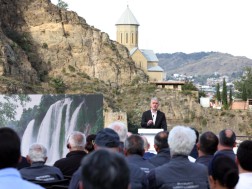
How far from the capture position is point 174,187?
539 centimetres

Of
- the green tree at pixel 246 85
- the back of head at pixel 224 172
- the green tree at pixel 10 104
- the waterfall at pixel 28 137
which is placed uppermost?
the green tree at pixel 246 85

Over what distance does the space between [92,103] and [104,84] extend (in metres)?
42.3

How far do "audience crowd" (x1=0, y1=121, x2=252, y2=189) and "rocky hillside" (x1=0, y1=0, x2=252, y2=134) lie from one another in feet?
126

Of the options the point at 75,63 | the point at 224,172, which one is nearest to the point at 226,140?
the point at 224,172

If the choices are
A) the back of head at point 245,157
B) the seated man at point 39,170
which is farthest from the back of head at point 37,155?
the back of head at point 245,157

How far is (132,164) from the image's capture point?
552 centimetres

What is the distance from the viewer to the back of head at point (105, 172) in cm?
308

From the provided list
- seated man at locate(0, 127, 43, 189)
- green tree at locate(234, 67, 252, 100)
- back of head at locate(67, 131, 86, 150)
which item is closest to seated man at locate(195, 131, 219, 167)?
back of head at locate(67, 131, 86, 150)

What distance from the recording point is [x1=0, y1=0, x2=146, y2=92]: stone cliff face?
53.6 m

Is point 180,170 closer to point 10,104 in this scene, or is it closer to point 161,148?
point 161,148

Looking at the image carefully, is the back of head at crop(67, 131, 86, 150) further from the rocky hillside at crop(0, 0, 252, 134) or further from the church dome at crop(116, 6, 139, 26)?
the church dome at crop(116, 6, 139, 26)

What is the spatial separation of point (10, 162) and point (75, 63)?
174 feet

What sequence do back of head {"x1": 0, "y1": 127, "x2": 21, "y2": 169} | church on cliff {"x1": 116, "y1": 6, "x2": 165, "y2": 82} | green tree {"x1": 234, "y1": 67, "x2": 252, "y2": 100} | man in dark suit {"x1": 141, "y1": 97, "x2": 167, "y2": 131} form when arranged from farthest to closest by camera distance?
church on cliff {"x1": 116, "y1": 6, "x2": 165, "y2": 82}
green tree {"x1": 234, "y1": 67, "x2": 252, "y2": 100}
man in dark suit {"x1": 141, "y1": 97, "x2": 167, "y2": 131}
back of head {"x1": 0, "y1": 127, "x2": 21, "y2": 169}

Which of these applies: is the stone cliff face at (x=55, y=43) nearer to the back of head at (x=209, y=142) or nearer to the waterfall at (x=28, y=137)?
the waterfall at (x=28, y=137)
